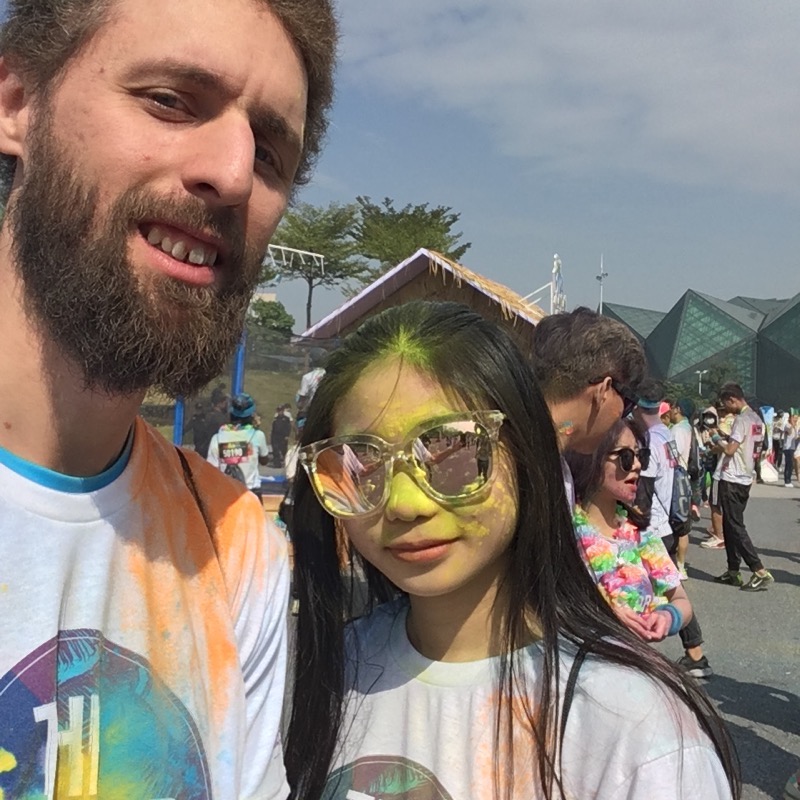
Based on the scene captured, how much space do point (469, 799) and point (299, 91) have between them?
1305mm

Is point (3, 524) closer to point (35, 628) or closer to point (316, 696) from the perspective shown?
point (35, 628)

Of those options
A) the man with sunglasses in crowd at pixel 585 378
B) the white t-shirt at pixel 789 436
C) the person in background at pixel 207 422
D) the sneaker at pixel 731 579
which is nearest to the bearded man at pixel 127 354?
the man with sunglasses in crowd at pixel 585 378

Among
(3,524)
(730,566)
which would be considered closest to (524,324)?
(730,566)

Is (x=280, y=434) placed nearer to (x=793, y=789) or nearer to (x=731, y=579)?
(x=731, y=579)

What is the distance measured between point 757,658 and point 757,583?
243 centimetres

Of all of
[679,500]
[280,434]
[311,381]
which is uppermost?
[280,434]

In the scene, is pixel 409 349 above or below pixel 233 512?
above

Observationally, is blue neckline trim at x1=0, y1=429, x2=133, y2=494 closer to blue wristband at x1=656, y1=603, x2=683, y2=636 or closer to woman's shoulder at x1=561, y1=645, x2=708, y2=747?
woman's shoulder at x1=561, y1=645, x2=708, y2=747

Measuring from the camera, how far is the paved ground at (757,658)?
430 centimetres

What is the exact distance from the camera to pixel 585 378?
119 inches

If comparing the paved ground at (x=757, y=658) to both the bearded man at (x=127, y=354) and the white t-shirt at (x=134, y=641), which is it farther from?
the bearded man at (x=127, y=354)

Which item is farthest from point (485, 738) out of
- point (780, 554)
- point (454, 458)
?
point (780, 554)

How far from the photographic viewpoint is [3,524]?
113 centimetres

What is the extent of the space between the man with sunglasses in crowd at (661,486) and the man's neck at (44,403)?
3.56 metres
